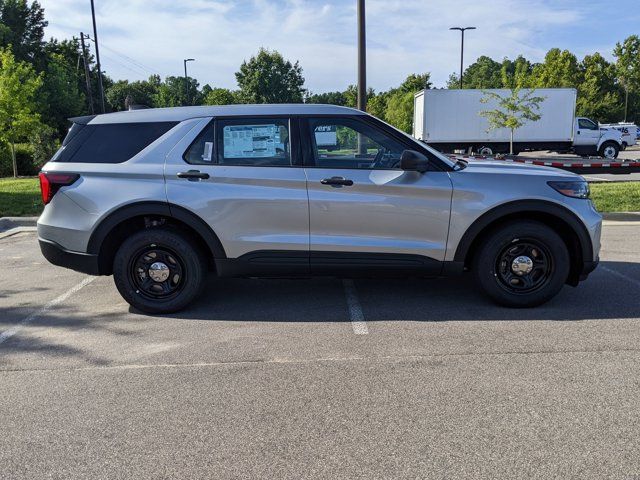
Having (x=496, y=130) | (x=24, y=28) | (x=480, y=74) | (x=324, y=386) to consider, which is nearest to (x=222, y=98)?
(x=24, y=28)

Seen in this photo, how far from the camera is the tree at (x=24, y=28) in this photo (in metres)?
50.5

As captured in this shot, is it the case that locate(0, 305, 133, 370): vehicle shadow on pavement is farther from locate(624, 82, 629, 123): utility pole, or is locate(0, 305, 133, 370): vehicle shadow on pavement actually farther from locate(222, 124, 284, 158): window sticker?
locate(624, 82, 629, 123): utility pole

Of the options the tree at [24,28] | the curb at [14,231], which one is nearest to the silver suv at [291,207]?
the curb at [14,231]

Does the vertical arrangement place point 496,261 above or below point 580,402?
above

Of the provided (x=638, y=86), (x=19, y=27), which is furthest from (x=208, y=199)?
(x=638, y=86)

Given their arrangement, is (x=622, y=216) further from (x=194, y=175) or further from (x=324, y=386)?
(x=324, y=386)

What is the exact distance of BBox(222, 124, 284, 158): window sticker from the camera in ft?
15.4

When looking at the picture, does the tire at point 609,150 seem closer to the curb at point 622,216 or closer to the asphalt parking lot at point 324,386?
the curb at point 622,216

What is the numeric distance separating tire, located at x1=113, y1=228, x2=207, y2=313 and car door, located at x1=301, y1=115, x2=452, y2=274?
3.61 ft

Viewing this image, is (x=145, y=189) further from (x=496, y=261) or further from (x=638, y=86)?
(x=638, y=86)

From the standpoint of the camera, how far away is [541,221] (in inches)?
191

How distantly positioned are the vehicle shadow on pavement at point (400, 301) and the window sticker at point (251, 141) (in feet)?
4.78

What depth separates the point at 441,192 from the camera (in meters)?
4.59

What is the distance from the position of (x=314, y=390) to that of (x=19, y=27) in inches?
2415
